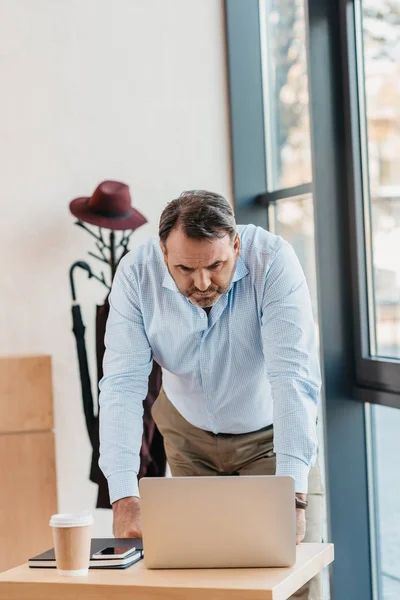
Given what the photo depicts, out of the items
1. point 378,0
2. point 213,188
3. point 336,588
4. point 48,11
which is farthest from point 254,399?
point 48,11

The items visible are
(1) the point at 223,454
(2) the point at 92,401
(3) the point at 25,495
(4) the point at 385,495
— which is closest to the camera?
(1) the point at 223,454

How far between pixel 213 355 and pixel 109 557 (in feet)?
2.51

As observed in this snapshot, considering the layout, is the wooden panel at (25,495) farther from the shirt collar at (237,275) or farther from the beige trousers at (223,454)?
the shirt collar at (237,275)

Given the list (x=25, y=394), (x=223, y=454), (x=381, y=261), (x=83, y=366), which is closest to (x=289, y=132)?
(x=381, y=261)

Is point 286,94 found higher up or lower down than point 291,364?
higher up

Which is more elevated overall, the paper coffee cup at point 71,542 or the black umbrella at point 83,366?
the black umbrella at point 83,366

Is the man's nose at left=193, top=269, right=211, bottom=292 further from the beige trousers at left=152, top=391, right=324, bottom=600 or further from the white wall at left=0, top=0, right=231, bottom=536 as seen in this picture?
the white wall at left=0, top=0, right=231, bottom=536

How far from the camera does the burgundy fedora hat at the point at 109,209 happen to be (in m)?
3.45

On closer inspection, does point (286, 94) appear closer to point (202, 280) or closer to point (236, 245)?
point (236, 245)

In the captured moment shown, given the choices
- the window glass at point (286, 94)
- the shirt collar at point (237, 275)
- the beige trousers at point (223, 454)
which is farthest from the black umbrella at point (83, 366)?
the shirt collar at point (237, 275)

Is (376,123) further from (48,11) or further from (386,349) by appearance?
(48,11)

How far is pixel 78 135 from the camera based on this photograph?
379cm

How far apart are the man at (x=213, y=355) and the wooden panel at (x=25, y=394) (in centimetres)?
84

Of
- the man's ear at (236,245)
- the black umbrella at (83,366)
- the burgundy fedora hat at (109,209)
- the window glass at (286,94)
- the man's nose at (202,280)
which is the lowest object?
the black umbrella at (83,366)
